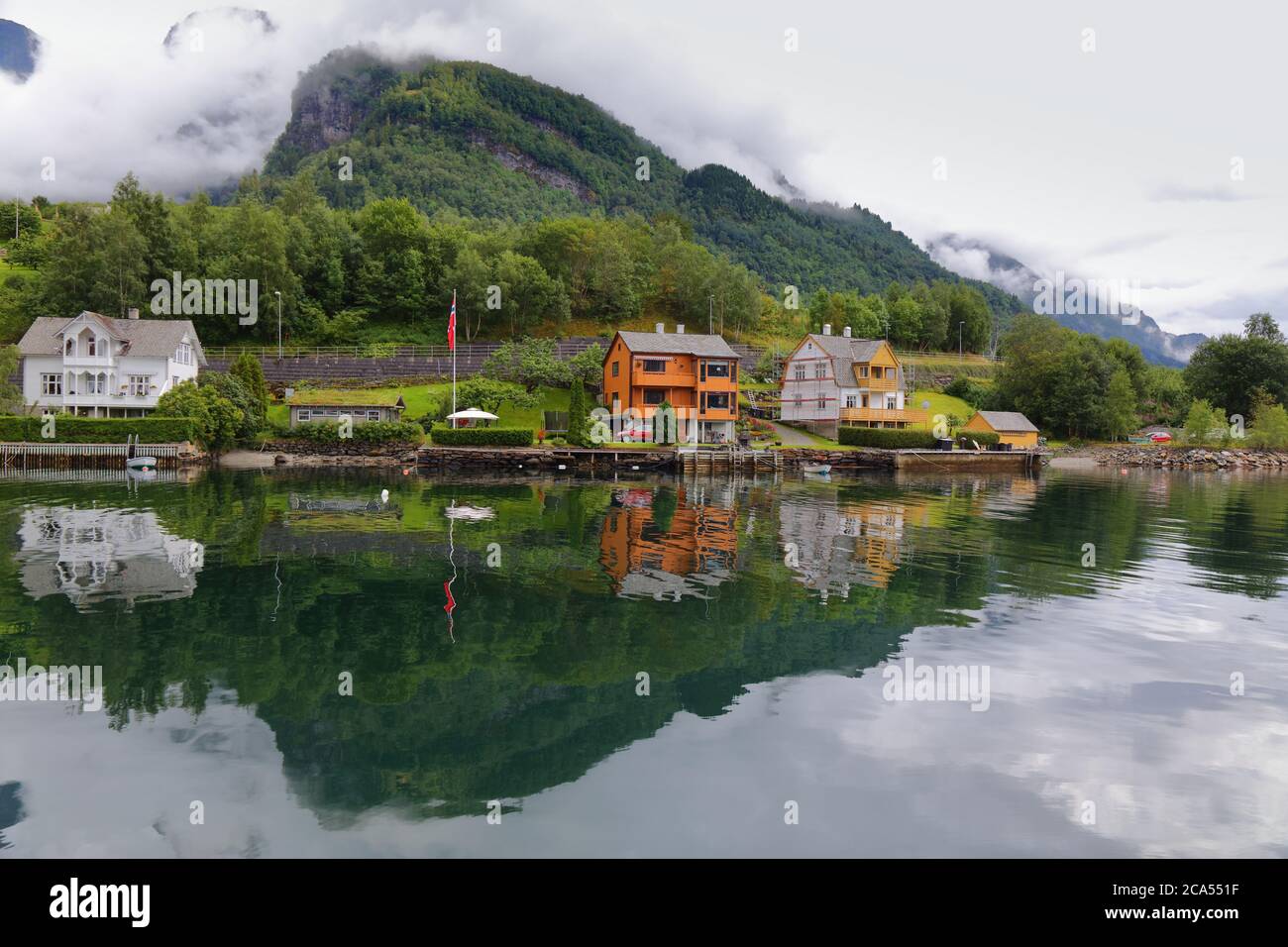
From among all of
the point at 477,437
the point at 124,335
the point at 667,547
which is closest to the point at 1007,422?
the point at 477,437

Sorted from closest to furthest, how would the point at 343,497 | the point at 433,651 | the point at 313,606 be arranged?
the point at 433,651 → the point at 313,606 → the point at 343,497

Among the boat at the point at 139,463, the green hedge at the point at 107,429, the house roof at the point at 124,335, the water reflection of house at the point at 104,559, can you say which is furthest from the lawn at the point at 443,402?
the water reflection of house at the point at 104,559

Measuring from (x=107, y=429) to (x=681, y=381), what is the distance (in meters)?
45.8

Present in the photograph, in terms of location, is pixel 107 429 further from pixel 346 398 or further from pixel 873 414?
pixel 873 414

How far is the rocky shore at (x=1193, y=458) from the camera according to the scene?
89812 millimetres

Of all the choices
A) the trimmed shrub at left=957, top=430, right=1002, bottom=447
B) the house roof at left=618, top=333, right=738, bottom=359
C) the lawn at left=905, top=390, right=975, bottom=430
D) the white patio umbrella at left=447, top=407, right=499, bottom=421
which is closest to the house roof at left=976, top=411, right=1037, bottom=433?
the trimmed shrub at left=957, top=430, right=1002, bottom=447

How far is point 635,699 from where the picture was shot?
14086 mm

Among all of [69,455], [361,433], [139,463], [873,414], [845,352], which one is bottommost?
[139,463]

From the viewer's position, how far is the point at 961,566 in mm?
26406

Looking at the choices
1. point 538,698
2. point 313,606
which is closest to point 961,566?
point 538,698

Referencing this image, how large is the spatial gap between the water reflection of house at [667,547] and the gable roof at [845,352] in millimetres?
45536

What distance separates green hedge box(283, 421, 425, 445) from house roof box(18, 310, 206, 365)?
1456cm
